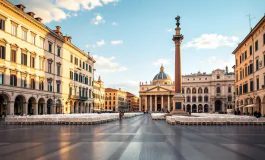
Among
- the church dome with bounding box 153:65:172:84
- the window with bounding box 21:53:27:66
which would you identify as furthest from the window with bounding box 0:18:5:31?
the church dome with bounding box 153:65:172:84

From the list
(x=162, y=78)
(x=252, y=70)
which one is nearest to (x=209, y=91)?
(x=162, y=78)

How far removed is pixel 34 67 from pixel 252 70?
36938 mm

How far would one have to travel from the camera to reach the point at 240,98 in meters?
54.3

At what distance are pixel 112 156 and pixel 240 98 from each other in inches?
1998

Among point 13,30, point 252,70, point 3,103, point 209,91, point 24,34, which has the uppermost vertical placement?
point 24,34

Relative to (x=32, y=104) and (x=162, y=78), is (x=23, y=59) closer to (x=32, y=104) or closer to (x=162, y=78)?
(x=32, y=104)

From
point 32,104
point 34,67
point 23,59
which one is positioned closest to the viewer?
point 23,59

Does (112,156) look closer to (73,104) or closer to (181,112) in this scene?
(181,112)

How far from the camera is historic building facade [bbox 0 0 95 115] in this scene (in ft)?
113

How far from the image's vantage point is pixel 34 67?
137ft

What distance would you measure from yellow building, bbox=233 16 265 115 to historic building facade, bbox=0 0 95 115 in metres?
35.3

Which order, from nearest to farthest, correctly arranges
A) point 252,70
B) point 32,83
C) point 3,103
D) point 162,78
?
point 3,103
point 32,83
point 252,70
point 162,78

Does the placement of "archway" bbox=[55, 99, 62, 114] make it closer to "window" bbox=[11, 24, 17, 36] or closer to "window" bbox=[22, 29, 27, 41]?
"window" bbox=[22, 29, 27, 41]

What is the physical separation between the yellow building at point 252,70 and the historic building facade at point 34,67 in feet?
116
